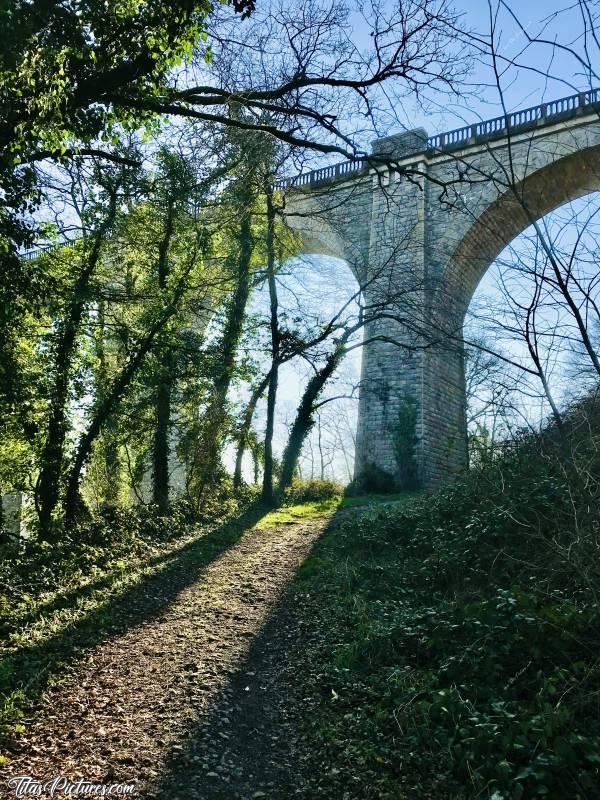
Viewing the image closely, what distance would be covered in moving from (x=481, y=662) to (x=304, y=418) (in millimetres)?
10513

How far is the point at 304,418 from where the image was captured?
14.0m

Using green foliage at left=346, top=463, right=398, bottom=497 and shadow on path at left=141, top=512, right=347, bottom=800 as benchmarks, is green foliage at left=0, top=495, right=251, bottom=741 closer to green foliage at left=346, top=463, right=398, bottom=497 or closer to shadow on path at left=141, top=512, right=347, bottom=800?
shadow on path at left=141, top=512, right=347, bottom=800

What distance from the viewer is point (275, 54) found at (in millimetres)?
5797

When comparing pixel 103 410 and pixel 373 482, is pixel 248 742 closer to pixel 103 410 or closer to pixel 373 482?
pixel 103 410

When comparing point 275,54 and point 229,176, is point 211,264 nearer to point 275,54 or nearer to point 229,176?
point 229,176

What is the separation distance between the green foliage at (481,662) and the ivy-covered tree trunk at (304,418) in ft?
26.7

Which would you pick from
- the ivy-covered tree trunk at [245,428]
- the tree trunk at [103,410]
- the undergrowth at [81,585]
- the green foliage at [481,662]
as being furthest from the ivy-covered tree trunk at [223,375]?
the green foliage at [481,662]

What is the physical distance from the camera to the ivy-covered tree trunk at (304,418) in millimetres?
13875

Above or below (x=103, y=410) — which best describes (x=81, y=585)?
below

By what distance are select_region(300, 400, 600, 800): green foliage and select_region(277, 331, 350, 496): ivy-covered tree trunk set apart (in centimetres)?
815

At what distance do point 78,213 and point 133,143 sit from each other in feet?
4.40

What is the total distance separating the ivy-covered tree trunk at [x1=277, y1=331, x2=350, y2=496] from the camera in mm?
13875

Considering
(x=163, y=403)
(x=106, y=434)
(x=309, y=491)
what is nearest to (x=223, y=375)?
(x=163, y=403)

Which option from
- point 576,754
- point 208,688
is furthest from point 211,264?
point 576,754
